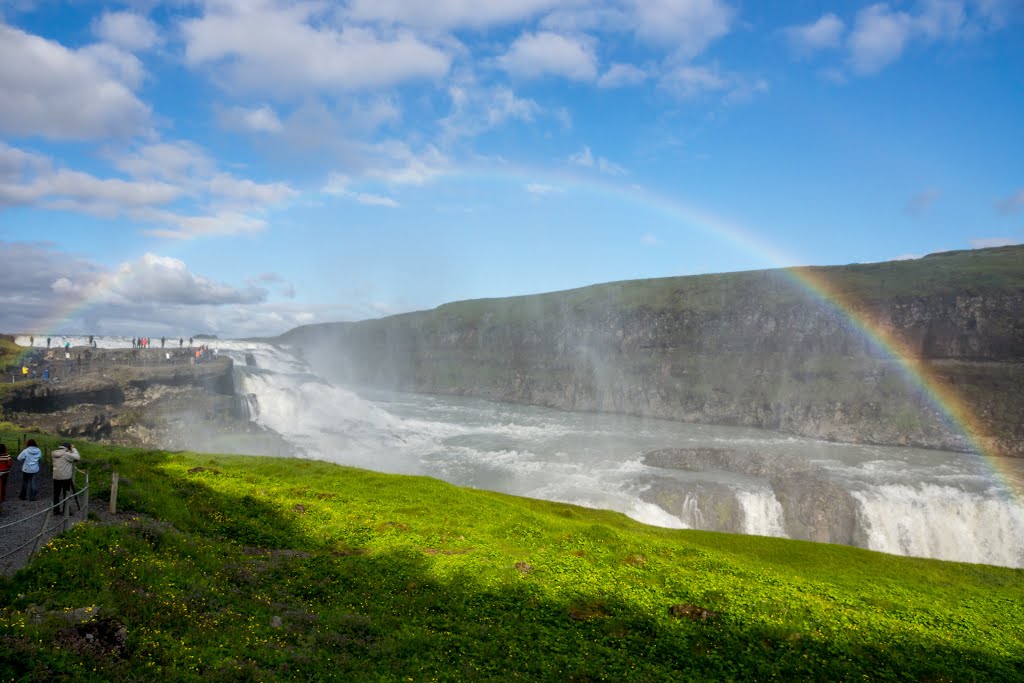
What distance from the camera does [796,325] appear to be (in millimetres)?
128500

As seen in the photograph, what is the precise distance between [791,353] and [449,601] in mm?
125714

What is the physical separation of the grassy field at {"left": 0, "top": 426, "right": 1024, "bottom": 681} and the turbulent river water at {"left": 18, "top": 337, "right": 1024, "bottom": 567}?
86.3 ft

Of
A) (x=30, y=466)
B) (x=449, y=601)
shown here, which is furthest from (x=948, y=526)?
(x=30, y=466)

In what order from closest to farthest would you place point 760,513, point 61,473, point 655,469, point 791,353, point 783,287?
point 61,473, point 760,513, point 655,469, point 791,353, point 783,287

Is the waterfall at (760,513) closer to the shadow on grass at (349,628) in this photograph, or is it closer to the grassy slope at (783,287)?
the shadow on grass at (349,628)

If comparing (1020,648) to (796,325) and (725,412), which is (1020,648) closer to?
(725,412)

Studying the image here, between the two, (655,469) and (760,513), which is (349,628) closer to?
(760,513)

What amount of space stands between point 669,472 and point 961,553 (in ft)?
94.5

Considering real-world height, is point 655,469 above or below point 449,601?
below

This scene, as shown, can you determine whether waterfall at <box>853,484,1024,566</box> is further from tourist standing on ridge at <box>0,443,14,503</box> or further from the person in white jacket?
tourist standing on ridge at <box>0,443,14,503</box>

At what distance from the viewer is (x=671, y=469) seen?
69.8 metres

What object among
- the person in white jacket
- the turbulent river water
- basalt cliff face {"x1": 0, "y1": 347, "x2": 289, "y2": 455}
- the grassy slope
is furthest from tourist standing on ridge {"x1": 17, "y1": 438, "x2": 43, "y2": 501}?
the grassy slope

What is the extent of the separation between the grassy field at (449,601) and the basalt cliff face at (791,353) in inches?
3356

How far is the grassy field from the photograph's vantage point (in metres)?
13.2
